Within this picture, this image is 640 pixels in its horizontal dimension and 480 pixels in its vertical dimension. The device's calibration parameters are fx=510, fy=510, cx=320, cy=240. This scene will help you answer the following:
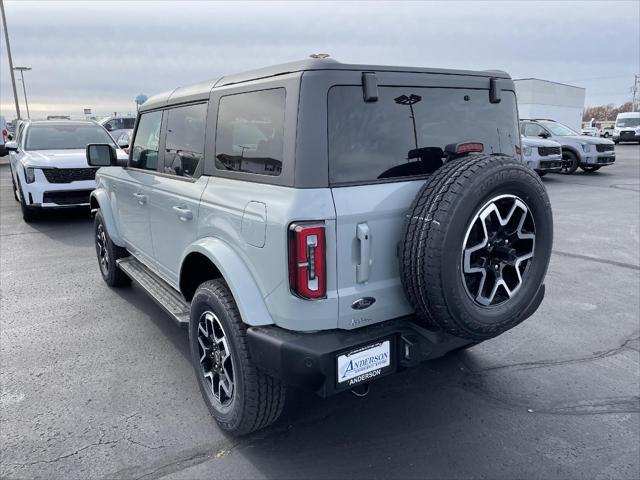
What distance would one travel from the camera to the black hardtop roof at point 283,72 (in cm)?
242

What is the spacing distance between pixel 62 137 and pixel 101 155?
6171 mm

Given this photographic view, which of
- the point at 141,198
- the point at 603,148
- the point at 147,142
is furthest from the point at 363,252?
the point at 603,148

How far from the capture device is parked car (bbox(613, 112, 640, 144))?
107 ft

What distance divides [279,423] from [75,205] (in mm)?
7256

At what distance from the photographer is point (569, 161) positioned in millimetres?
16125

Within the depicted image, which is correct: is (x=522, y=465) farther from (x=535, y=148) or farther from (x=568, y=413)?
(x=535, y=148)

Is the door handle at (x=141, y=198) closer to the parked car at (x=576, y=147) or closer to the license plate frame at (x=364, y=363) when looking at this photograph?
the license plate frame at (x=364, y=363)

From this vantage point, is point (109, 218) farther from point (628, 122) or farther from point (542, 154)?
point (628, 122)

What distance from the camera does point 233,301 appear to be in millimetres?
2713

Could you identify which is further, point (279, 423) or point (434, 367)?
point (434, 367)

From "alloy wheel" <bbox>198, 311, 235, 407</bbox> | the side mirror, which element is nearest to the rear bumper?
"alloy wheel" <bbox>198, 311, 235, 407</bbox>

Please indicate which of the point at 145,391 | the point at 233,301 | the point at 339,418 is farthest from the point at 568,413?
the point at 145,391

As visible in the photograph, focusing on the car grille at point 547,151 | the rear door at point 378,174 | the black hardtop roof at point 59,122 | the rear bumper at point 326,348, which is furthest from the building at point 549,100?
the rear bumper at point 326,348

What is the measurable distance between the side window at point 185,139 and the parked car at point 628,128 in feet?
119
